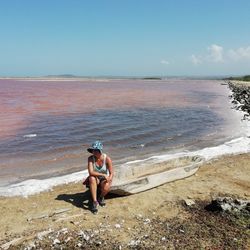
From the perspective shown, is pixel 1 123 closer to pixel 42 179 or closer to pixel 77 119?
pixel 77 119

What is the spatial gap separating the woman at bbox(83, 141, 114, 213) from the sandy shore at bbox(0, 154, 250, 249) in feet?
1.10

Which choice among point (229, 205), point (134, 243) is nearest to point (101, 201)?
point (134, 243)

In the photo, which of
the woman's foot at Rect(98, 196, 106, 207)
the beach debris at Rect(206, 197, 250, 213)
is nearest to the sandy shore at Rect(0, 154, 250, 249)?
the woman's foot at Rect(98, 196, 106, 207)

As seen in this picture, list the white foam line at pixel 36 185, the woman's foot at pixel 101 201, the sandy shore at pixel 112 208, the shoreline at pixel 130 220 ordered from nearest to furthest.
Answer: the shoreline at pixel 130 220 → the sandy shore at pixel 112 208 → the woman's foot at pixel 101 201 → the white foam line at pixel 36 185

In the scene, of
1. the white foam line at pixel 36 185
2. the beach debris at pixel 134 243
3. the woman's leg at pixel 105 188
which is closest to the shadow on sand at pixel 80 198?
the woman's leg at pixel 105 188

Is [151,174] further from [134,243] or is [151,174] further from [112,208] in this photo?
[134,243]

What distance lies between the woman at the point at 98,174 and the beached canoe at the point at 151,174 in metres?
0.34

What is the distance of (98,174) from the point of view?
939 cm

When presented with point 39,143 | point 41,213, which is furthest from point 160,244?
point 39,143

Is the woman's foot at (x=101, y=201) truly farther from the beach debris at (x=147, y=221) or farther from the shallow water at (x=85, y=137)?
the shallow water at (x=85, y=137)

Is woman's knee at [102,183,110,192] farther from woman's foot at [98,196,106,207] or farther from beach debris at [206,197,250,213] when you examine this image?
beach debris at [206,197,250,213]

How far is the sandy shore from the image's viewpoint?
7.85 metres

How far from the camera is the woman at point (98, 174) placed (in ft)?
30.5

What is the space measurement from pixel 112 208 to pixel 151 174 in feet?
8.82
